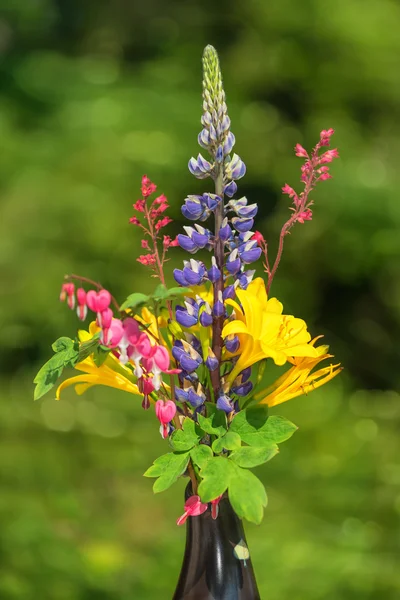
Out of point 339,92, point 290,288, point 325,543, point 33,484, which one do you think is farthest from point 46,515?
point 339,92

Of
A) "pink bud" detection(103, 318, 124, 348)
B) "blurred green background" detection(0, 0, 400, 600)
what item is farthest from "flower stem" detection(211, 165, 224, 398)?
"blurred green background" detection(0, 0, 400, 600)

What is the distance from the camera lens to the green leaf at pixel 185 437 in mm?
712

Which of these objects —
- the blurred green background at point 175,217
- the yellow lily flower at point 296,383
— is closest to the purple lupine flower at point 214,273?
the yellow lily flower at point 296,383

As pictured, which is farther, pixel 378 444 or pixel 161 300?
pixel 378 444

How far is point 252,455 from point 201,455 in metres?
0.04

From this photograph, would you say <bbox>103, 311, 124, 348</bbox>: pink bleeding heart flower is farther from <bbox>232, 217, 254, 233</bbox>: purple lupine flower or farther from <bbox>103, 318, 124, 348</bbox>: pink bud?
<bbox>232, 217, 254, 233</bbox>: purple lupine flower

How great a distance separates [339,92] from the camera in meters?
2.40

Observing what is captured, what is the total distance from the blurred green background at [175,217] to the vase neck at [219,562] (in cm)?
85

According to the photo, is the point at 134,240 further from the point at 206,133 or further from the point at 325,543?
the point at 206,133

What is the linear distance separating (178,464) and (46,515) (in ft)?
3.40

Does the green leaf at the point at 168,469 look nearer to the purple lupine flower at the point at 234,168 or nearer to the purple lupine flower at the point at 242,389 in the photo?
the purple lupine flower at the point at 242,389

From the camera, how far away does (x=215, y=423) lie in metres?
0.72

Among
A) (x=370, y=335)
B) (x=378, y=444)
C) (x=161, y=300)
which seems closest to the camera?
(x=161, y=300)

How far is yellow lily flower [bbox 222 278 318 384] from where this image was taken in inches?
27.5
